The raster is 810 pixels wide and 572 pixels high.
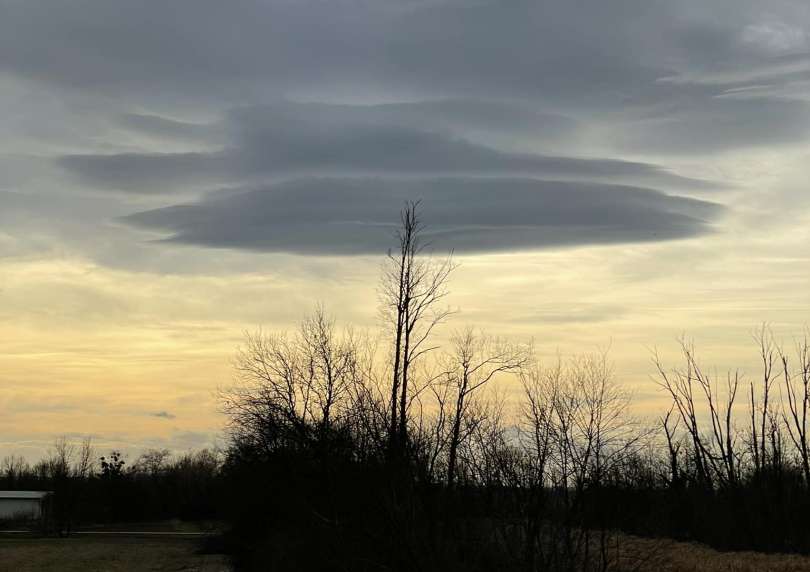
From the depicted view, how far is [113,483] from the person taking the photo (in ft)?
401

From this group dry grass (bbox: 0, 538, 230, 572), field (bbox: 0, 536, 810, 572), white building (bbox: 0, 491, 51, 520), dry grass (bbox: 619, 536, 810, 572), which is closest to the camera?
dry grass (bbox: 619, 536, 810, 572)

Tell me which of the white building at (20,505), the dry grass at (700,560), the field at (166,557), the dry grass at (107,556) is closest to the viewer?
the dry grass at (700,560)

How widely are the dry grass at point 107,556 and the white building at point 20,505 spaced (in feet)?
93.8

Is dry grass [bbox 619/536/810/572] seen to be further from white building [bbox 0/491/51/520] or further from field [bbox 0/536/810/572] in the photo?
white building [bbox 0/491/51/520]

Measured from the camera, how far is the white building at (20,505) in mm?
117819

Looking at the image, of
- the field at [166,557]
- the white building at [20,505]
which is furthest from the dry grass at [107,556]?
the white building at [20,505]

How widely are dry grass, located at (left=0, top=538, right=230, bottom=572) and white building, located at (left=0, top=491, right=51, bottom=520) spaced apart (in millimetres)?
28593

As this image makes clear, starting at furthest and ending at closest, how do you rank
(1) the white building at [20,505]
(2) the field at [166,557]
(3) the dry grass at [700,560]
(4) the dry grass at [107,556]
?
(1) the white building at [20,505]
(4) the dry grass at [107,556]
(2) the field at [166,557]
(3) the dry grass at [700,560]

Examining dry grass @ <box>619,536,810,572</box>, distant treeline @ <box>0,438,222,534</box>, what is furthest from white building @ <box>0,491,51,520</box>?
dry grass @ <box>619,536,810,572</box>

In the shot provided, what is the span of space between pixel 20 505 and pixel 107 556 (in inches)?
2134

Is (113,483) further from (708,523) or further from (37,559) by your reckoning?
(708,523)

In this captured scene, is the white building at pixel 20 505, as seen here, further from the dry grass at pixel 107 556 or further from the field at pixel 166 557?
the dry grass at pixel 107 556

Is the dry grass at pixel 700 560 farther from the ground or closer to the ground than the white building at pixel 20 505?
closer to the ground

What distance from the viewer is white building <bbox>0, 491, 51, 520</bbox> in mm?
117819
